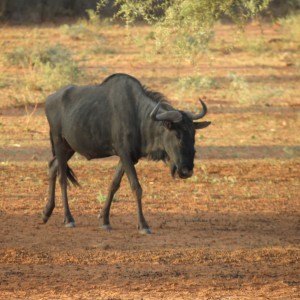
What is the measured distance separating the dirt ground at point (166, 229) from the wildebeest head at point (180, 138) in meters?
0.78

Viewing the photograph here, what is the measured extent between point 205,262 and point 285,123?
11.2 m

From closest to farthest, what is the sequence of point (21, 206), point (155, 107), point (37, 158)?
point (155, 107) → point (21, 206) → point (37, 158)

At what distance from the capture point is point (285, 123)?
19.8 m

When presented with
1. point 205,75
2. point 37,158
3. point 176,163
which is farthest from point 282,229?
point 205,75

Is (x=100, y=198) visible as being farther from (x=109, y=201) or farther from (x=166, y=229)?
(x=166, y=229)

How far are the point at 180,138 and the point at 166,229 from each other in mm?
1182

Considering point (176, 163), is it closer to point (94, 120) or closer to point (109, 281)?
point (94, 120)

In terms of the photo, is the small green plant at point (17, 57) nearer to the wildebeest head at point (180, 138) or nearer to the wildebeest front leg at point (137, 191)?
the wildebeest front leg at point (137, 191)

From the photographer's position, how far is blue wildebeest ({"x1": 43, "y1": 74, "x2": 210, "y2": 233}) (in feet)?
32.7

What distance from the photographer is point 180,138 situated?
9930 millimetres

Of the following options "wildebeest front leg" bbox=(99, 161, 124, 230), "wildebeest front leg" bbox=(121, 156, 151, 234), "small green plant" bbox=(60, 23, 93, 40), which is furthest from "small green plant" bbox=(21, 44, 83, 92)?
Result: "wildebeest front leg" bbox=(121, 156, 151, 234)

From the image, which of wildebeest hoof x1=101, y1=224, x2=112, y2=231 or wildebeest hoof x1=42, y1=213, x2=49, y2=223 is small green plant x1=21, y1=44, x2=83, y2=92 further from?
wildebeest hoof x1=101, y1=224, x2=112, y2=231

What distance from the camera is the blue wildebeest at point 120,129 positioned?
9969 millimetres

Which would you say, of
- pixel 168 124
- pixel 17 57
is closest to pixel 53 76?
pixel 17 57
